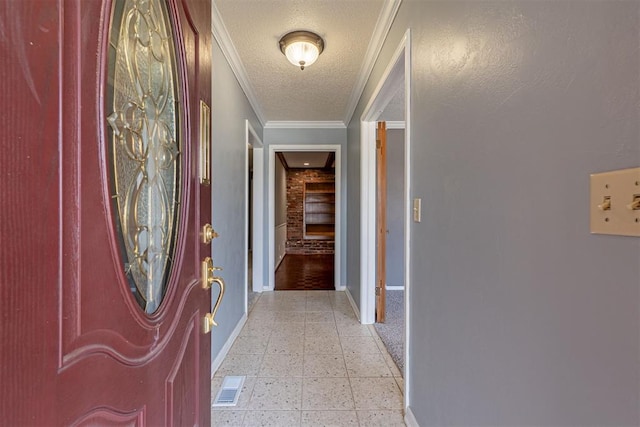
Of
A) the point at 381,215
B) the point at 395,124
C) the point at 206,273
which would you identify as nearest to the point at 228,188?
the point at 381,215

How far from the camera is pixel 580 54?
23.2 inches

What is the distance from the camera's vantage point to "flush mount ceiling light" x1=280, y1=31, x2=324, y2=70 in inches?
81.7

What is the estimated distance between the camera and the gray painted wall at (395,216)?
420 centimetres

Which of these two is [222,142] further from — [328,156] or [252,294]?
[328,156]

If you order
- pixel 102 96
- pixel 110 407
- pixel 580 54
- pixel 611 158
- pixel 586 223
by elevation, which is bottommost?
pixel 110 407

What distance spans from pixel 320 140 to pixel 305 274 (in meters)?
2.50

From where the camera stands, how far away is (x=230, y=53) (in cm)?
233

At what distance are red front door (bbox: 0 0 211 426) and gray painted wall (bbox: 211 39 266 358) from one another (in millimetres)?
1271

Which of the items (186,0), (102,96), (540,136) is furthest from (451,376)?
(186,0)

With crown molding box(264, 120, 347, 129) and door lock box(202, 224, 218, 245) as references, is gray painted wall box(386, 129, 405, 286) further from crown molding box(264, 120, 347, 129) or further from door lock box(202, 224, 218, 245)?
door lock box(202, 224, 218, 245)

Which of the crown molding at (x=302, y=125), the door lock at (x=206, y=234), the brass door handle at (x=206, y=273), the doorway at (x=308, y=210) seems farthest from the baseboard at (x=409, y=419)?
the doorway at (x=308, y=210)

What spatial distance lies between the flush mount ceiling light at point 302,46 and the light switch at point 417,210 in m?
1.41

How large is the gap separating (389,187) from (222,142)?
2.66 m

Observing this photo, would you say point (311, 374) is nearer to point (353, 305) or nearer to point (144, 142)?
point (353, 305)
